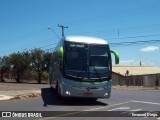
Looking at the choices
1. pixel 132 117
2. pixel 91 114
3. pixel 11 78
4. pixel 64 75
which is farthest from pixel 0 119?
pixel 11 78

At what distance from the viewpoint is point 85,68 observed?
19.0 m

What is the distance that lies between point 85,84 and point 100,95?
3.40ft

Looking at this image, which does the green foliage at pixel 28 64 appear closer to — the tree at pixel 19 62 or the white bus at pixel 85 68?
the tree at pixel 19 62

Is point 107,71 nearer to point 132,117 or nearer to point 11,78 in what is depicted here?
point 132,117

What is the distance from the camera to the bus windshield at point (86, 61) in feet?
62.0

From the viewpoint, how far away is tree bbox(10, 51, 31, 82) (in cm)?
7399

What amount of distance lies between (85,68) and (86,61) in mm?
381

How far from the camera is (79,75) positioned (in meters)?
18.9

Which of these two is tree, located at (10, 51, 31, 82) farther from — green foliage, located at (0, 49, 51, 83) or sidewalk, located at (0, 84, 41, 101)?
sidewalk, located at (0, 84, 41, 101)

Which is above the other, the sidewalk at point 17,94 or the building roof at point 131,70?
the building roof at point 131,70

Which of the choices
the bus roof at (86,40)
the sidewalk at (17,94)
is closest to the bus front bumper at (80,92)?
the bus roof at (86,40)

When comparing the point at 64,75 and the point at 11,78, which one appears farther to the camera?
the point at 11,78

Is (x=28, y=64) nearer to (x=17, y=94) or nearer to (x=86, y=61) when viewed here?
(x=17, y=94)

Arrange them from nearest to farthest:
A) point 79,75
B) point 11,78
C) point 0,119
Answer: point 0,119, point 79,75, point 11,78
